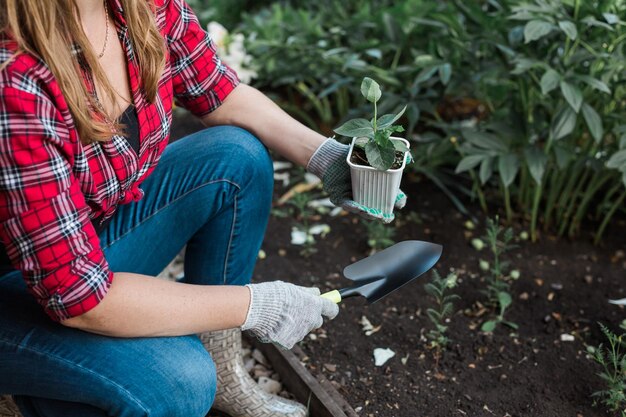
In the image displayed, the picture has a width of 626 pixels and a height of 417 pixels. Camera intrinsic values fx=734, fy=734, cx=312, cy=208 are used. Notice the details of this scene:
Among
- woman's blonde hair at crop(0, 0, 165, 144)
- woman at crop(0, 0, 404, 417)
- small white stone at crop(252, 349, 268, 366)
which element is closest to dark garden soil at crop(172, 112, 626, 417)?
small white stone at crop(252, 349, 268, 366)

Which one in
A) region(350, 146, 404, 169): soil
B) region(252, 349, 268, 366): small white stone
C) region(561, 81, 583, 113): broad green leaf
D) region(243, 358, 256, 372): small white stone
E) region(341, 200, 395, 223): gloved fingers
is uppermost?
region(350, 146, 404, 169): soil

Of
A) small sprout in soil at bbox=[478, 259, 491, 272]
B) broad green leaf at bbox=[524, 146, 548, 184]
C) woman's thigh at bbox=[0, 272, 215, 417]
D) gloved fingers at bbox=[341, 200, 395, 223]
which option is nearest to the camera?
woman's thigh at bbox=[0, 272, 215, 417]

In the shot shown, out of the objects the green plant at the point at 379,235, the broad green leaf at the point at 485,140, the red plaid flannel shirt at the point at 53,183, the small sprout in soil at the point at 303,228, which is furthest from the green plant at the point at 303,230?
the red plaid flannel shirt at the point at 53,183

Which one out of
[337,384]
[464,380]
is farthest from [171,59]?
[464,380]

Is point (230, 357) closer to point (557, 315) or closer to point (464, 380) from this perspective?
point (464, 380)

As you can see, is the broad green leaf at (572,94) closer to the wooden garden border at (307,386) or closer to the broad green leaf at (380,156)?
the broad green leaf at (380,156)

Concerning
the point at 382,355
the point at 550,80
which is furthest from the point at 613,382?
the point at 550,80

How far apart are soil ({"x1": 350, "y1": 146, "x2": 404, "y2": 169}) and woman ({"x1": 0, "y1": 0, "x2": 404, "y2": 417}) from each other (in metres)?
0.06

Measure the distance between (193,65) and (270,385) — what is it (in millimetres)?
808

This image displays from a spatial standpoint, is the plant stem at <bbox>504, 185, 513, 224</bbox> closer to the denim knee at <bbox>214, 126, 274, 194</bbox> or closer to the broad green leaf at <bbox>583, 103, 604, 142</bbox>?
the broad green leaf at <bbox>583, 103, 604, 142</bbox>

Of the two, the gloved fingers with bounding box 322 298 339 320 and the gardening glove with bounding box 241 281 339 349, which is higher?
the gardening glove with bounding box 241 281 339 349

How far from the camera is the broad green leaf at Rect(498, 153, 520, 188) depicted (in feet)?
6.61

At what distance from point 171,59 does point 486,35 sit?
3.28 ft

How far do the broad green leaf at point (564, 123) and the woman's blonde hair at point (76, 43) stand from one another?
3.58ft
